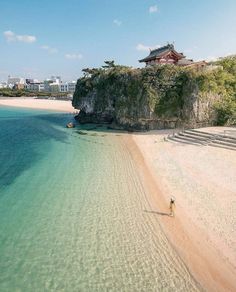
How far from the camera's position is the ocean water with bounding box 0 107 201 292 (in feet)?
36.3

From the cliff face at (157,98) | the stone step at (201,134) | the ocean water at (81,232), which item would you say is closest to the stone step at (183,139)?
the stone step at (201,134)

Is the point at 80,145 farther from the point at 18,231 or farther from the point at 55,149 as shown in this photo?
the point at 18,231

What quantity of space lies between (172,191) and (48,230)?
8.74m

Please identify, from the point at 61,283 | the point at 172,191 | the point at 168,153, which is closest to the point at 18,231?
the point at 61,283

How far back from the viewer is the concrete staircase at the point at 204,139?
29320 mm

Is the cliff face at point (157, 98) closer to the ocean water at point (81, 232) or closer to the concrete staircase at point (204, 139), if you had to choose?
the concrete staircase at point (204, 139)

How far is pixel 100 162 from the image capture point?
87.9 ft

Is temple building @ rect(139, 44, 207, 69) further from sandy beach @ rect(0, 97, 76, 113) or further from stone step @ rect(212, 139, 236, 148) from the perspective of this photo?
sandy beach @ rect(0, 97, 76, 113)

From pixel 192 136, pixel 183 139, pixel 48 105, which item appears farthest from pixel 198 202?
pixel 48 105

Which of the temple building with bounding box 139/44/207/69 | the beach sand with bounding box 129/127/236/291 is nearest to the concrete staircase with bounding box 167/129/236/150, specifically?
the beach sand with bounding box 129/127/236/291

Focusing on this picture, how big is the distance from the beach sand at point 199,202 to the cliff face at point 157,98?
11930 mm

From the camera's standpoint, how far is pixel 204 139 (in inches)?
1256

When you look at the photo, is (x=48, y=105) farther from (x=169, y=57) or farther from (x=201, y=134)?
(x=201, y=134)

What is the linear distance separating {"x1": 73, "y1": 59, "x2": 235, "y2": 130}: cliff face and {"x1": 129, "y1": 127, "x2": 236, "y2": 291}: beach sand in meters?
11.9
